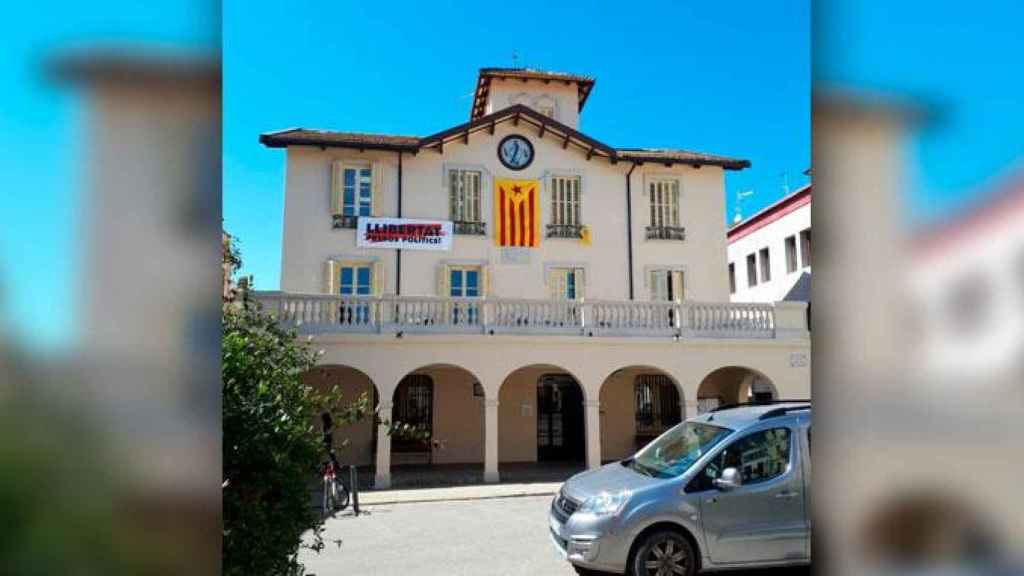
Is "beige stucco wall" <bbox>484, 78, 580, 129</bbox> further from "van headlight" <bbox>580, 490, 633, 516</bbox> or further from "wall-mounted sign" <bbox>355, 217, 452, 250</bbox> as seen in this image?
"van headlight" <bbox>580, 490, 633, 516</bbox>

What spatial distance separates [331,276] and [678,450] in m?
14.1

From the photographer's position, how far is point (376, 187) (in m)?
20.6

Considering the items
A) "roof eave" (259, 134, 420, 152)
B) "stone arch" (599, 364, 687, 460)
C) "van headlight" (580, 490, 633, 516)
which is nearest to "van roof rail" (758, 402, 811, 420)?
"van headlight" (580, 490, 633, 516)

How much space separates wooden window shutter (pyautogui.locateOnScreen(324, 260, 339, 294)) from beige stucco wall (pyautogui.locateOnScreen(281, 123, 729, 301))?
0.17 meters

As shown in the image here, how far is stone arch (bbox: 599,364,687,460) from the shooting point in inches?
843

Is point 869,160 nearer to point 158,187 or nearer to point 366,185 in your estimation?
point 158,187

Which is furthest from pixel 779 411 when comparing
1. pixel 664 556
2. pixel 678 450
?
pixel 664 556

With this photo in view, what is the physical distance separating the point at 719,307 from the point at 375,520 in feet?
36.8

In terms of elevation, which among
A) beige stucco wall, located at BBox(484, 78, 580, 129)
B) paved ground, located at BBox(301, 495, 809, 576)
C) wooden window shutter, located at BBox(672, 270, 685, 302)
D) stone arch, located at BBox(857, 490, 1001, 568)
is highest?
beige stucco wall, located at BBox(484, 78, 580, 129)

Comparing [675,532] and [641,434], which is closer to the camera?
[675,532]

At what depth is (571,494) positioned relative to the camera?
7.65m

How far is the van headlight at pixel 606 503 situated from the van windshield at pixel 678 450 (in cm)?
61

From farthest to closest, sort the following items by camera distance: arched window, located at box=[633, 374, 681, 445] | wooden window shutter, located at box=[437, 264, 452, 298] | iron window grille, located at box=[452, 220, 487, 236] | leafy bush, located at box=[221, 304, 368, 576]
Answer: arched window, located at box=[633, 374, 681, 445] → iron window grille, located at box=[452, 220, 487, 236] → wooden window shutter, located at box=[437, 264, 452, 298] → leafy bush, located at box=[221, 304, 368, 576]

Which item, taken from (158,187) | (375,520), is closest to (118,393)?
(158,187)
